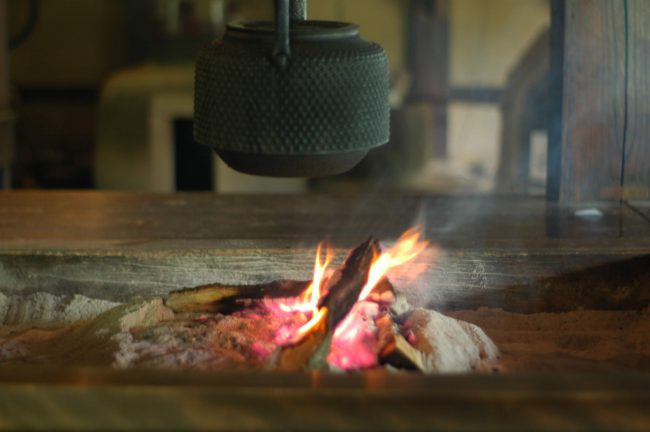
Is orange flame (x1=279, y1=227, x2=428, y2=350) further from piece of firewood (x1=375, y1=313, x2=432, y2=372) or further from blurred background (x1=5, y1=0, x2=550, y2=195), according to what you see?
blurred background (x1=5, y1=0, x2=550, y2=195)

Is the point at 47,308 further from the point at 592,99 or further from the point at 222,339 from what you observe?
the point at 592,99

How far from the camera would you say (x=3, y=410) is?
6.10ft

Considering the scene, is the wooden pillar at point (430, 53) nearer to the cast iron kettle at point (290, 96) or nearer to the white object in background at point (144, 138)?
the white object in background at point (144, 138)

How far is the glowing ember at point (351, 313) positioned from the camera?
2.40 meters

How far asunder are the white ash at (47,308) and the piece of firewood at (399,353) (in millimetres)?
808

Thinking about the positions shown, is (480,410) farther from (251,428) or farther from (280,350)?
(280,350)

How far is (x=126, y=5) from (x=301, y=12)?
6333mm

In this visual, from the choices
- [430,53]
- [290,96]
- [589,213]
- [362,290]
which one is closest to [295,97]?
[290,96]

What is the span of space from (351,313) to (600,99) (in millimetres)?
1310

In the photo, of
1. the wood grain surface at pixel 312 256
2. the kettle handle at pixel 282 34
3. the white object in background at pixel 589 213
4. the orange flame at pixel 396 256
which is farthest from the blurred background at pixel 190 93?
the kettle handle at pixel 282 34

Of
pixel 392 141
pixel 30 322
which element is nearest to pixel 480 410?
pixel 30 322

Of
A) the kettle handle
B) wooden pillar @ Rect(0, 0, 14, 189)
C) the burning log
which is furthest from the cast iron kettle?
wooden pillar @ Rect(0, 0, 14, 189)

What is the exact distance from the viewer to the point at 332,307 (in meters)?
2.42

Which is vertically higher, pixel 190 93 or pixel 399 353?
pixel 190 93
